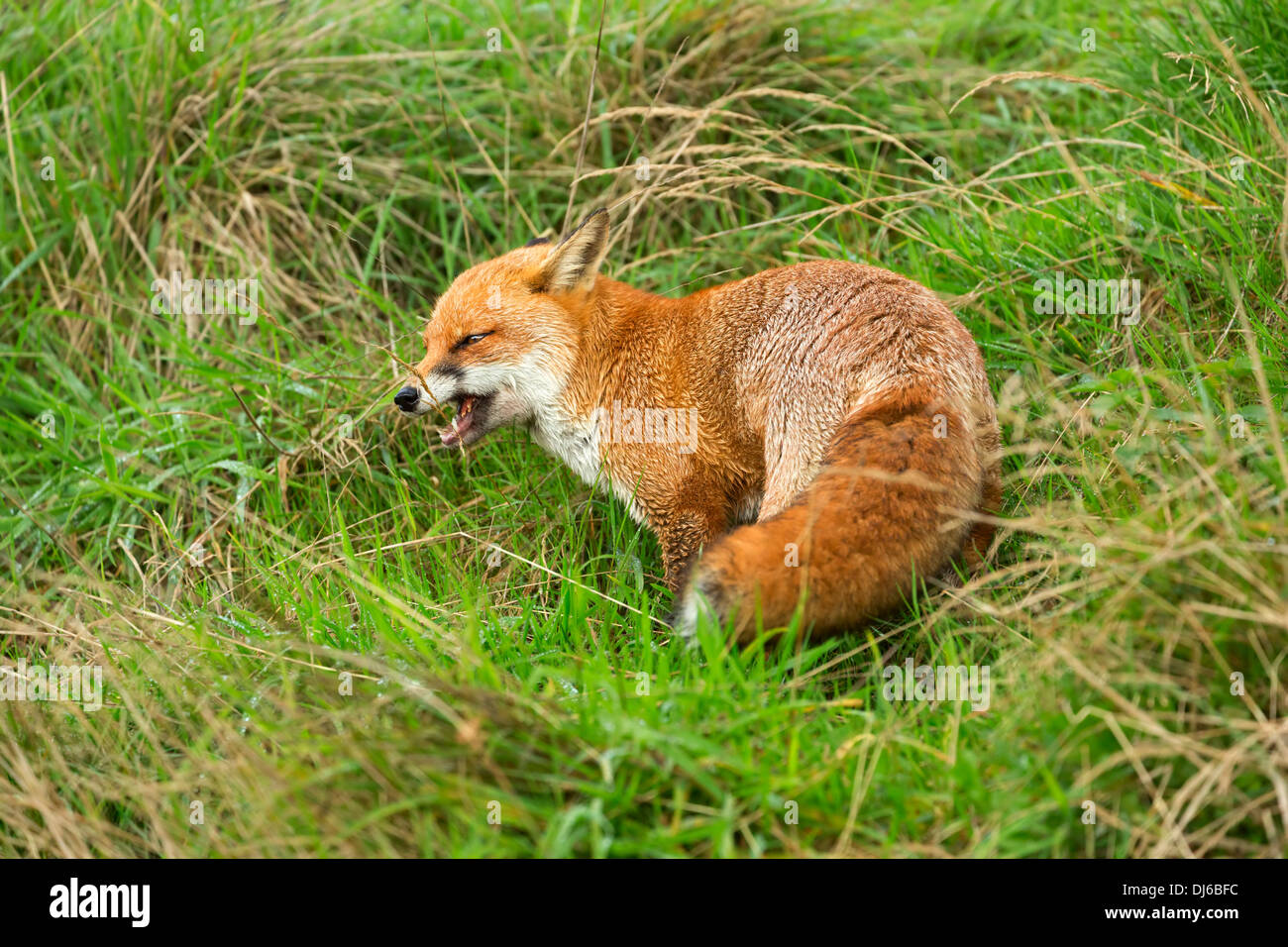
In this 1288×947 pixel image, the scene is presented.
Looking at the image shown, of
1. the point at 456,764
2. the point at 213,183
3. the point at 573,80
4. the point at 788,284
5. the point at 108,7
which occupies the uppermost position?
the point at 108,7

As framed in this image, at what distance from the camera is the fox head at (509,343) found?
195 inches

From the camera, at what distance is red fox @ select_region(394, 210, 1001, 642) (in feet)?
11.5

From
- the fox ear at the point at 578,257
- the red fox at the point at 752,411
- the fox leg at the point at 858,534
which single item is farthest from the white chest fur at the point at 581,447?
the fox leg at the point at 858,534

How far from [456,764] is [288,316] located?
13.3 ft

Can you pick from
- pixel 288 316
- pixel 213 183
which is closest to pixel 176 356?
pixel 288 316

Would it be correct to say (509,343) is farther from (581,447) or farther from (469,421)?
(581,447)

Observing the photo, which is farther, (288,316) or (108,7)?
(108,7)

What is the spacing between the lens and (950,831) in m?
3.02

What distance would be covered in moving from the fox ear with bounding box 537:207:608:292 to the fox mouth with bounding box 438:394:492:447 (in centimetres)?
63

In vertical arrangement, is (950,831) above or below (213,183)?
below

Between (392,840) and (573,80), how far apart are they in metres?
5.16
